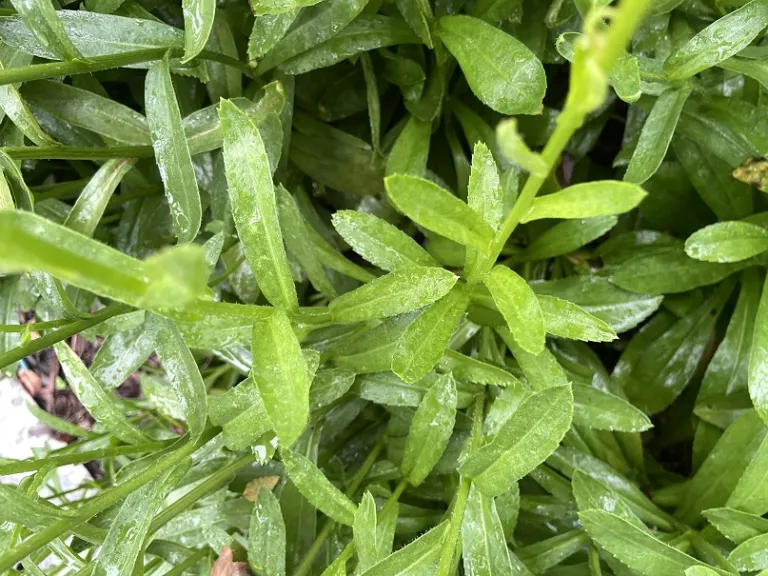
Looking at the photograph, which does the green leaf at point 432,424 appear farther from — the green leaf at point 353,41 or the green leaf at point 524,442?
the green leaf at point 353,41

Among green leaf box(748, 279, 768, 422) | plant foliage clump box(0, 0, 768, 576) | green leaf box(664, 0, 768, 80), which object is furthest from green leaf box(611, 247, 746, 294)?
green leaf box(664, 0, 768, 80)

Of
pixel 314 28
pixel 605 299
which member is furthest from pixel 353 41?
pixel 605 299

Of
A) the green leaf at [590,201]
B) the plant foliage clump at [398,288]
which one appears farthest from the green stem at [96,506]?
the green leaf at [590,201]

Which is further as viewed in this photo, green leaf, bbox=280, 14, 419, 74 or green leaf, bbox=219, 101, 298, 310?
green leaf, bbox=280, 14, 419, 74

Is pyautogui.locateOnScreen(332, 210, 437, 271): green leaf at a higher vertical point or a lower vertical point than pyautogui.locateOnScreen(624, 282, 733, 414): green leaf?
higher

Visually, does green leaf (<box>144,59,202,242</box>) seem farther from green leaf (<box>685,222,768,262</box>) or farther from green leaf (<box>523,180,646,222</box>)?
green leaf (<box>685,222,768,262</box>)
